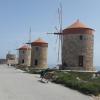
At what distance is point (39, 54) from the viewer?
2303 inches

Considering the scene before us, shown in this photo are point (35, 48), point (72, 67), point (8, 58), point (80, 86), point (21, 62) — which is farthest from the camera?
point (8, 58)

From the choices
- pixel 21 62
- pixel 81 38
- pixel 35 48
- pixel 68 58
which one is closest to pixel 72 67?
pixel 68 58

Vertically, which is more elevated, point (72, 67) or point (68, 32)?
point (68, 32)

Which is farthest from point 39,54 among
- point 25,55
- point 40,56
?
point 25,55

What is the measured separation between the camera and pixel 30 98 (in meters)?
15.5

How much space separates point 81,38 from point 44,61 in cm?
2183

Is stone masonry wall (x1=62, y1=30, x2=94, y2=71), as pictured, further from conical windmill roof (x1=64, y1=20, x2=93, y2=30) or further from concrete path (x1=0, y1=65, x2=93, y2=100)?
concrete path (x1=0, y1=65, x2=93, y2=100)

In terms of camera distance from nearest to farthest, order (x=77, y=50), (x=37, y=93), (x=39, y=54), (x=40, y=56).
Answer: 1. (x=37, y=93)
2. (x=77, y=50)
3. (x=40, y=56)
4. (x=39, y=54)

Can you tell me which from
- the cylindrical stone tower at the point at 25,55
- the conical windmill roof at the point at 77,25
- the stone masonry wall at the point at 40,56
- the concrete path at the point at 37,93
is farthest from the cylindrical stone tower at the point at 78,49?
the cylindrical stone tower at the point at 25,55

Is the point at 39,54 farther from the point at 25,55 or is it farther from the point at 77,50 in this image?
the point at 77,50

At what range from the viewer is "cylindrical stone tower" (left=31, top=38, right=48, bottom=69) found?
5853 cm

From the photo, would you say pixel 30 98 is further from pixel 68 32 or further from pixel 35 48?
pixel 35 48

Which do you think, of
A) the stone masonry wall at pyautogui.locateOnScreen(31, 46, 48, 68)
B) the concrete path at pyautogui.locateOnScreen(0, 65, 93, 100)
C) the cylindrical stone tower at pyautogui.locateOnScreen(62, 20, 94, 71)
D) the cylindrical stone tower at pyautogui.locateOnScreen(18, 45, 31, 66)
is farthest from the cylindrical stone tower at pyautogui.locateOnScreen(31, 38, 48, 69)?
the concrete path at pyautogui.locateOnScreen(0, 65, 93, 100)

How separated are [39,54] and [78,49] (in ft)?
68.4
